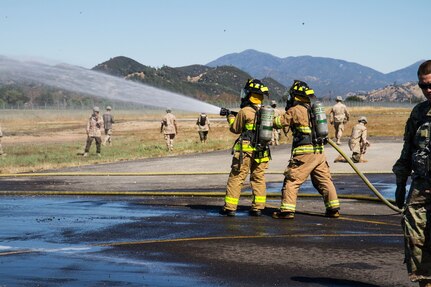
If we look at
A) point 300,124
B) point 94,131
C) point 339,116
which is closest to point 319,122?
point 300,124

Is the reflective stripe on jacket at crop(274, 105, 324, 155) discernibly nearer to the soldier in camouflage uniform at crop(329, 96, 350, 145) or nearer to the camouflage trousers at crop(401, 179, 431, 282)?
the camouflage trousers at crop(401, 179, 431, 282)

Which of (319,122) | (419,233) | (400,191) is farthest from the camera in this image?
(319,122)

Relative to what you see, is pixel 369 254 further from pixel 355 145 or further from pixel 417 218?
pixel 355 145

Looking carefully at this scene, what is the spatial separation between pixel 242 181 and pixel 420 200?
5.57 m

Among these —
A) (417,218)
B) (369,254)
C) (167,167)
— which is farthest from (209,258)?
(167,167)

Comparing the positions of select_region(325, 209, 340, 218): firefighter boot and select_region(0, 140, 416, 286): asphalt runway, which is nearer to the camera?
select_region(0, 140, 416, 286): asphalt runway

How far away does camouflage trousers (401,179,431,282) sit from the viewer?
615 centimetres

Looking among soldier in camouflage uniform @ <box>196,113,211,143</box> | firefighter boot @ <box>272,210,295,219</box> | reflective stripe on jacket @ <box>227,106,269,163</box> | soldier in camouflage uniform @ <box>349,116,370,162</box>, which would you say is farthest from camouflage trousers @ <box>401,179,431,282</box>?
soldier in camouflage uniform @ <box>196,113,211,143</box>

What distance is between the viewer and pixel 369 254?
8461 mm

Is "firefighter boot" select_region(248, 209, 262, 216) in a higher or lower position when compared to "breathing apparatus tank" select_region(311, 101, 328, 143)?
lower

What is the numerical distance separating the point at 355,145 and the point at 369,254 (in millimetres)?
13043

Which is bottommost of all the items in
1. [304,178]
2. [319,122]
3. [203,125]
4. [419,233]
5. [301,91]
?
[203,125]

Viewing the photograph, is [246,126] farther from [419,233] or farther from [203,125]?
[203,125]

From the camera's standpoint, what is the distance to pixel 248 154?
1165 cm
